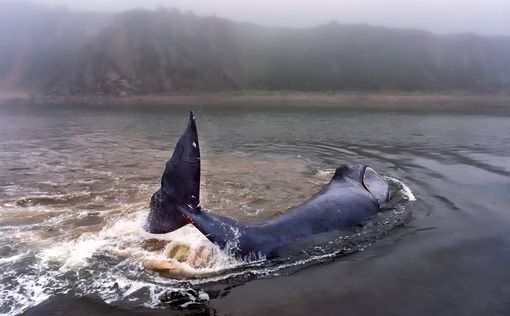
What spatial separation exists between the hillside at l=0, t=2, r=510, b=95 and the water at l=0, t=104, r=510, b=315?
152ft

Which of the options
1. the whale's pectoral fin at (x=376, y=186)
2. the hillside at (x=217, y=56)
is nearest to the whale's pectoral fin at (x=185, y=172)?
the whale's pectoral fin at (x=376, y=186)

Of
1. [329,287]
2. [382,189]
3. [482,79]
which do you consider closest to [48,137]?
[382,189]

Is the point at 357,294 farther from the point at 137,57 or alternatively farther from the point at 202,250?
the point at 137,57

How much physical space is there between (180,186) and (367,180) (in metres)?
4.93

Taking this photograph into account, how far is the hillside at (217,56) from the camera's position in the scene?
63.1m

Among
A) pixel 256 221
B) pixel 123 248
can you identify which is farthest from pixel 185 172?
pixel 256 221

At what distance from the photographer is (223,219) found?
6.73 metres

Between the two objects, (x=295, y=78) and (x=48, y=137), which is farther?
(x=295, y=78)

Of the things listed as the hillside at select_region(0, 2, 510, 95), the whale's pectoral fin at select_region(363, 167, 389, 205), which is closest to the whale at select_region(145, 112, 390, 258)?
the whale's pectoral fin at select_region(363, 167, 389, 205)

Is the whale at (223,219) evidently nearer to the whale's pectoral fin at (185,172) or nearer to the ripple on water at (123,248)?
the whale's pectoral fin at (185,172)

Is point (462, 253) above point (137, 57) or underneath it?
underneath

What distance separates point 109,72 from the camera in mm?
62625

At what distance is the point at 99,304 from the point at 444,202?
7.43 m

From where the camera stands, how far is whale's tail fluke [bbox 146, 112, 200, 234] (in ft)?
20.8
